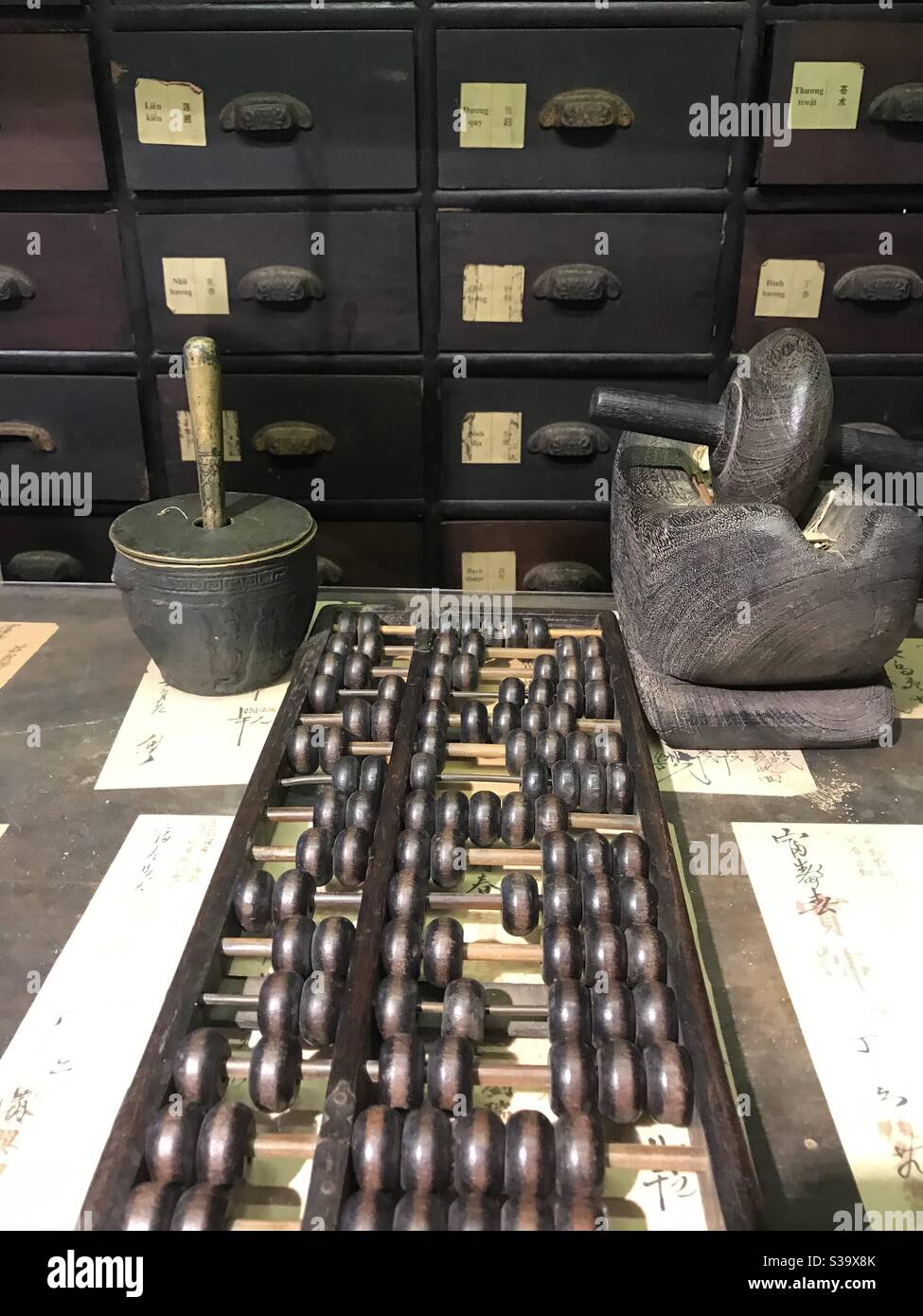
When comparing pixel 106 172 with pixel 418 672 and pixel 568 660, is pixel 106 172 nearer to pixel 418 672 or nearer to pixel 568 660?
pixel 418 672

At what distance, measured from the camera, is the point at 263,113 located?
1701mm

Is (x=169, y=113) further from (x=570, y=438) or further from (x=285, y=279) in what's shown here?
(x=570, y=438)

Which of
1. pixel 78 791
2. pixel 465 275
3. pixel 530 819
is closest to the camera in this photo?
pixel 530 819

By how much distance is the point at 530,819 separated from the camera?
3.91ft

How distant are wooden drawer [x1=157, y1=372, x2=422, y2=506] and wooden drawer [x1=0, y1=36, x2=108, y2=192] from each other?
40 centimetres

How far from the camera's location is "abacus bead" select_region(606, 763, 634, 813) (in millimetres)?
1234

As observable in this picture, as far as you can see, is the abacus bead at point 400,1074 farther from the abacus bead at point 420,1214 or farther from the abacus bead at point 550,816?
the abacus bead at point 550,816

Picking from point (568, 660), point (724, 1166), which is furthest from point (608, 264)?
point (724, 1166)

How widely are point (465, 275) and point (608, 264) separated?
0.27m

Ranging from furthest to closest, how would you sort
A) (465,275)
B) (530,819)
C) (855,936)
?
(465,275), (530,819), (855,936)

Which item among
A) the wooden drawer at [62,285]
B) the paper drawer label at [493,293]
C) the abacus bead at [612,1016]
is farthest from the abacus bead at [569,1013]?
the wooden drawer at [62,285]

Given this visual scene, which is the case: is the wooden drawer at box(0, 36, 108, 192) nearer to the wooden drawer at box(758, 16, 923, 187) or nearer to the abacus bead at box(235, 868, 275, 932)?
the wooden drawer at box(758, 16, 923, 187)

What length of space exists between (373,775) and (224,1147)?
518mm

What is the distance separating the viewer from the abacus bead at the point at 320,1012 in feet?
3.09
